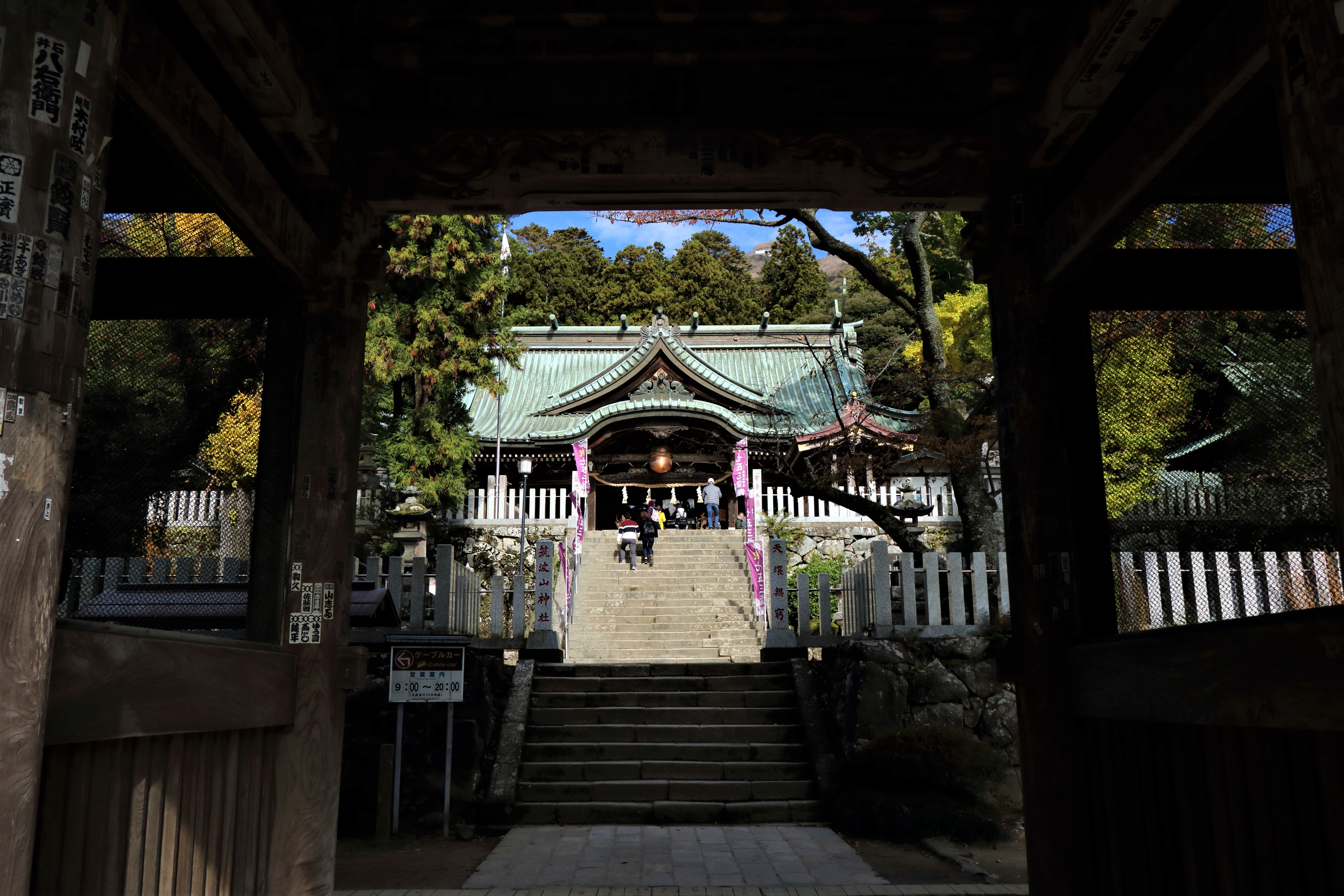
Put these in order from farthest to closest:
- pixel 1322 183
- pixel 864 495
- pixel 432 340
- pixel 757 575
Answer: pixel 864 495, pixel 432 340, pixel 757 575, pixel 1322 183

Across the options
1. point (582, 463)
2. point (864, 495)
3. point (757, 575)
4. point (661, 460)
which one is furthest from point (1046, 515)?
point (661, 460)

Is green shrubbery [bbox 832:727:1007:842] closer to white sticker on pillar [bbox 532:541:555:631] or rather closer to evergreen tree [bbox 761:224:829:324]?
white sticker on pillar [bbox 532:541:555:631]

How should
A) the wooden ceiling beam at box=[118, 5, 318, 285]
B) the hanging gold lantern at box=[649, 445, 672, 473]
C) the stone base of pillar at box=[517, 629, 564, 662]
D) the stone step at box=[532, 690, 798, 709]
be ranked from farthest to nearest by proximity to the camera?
the hanging gold lantern at box=[649, 445, 672, 473] < the stone base of pillar at box=[517, 629, 564, 662] < the stone step at box=[532, 690, 798, 709] < the wooden ceiling beam at box=[118, 5, 318, 285]

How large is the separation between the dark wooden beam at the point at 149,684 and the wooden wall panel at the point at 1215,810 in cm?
351

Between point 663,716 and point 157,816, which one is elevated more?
point 157,816

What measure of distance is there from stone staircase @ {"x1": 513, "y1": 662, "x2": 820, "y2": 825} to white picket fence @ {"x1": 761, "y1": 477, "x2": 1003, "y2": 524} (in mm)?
8587

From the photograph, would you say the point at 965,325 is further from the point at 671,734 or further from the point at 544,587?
the point at 671,734

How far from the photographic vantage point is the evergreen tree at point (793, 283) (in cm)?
3834

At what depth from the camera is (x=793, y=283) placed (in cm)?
3928

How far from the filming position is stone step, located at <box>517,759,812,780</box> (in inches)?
365

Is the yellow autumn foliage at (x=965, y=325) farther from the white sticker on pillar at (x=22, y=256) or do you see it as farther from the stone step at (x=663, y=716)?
the white sticker on pillar at (x=22, y=256)

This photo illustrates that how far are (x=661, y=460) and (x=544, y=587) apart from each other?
9.82m

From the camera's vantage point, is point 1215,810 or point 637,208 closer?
point 1215,810

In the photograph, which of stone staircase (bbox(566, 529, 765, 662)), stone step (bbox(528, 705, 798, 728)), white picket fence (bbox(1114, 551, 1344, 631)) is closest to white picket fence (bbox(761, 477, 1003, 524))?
stone staircase (bbox(566, 529, 765, 662))
